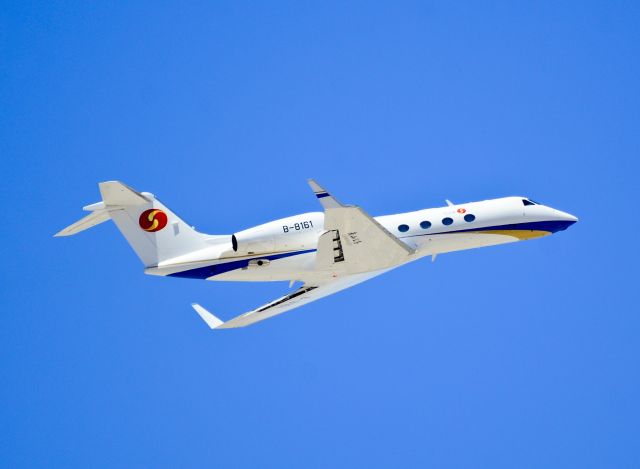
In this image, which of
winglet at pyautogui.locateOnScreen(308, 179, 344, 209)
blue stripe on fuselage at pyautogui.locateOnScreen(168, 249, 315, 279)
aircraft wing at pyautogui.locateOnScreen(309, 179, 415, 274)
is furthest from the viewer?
blue stripe on fuselage at pyautogui.locateOnScreen(168, 249, 315, 279)

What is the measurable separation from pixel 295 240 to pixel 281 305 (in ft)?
13.9

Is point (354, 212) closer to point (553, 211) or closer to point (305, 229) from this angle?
point (305, 229)

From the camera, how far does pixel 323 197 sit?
36.5 metres

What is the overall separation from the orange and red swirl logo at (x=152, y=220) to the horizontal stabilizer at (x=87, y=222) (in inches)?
50.1

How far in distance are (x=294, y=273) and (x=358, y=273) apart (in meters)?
2.40

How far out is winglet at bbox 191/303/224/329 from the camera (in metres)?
44.0

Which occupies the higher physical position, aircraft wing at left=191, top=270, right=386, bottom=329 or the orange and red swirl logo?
the orange and red swirl logo

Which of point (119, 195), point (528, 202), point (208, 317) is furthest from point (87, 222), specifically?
point (528, 202)

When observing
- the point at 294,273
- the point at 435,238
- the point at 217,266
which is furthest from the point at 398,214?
the point at 217,266

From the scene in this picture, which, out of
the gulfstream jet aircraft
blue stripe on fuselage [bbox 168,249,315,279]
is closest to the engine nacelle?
the gulfstream jet aircraft

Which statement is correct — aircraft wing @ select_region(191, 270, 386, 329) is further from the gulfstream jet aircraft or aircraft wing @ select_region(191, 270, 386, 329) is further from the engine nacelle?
the engine nacelle

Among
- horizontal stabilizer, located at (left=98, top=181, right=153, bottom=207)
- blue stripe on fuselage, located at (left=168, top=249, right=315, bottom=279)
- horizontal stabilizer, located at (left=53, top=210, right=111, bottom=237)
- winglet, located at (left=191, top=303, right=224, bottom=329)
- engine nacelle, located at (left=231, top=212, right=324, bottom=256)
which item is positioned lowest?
winglet, located at (left=191, top=303, right=224, bottom=329)

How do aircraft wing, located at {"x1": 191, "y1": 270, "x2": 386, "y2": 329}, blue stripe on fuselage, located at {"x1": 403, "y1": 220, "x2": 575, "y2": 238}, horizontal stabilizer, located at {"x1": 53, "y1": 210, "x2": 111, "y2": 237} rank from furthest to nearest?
aircraft wing, located at {"x1": 191, "y1": 270, "x2": 386, "y2": 329}
blue stripe on fuselage, located at {"x1": 403, "y1": 220, "x2": 575, "y2": 238}
horizontal stabilizer, located at {"x1": 53, "y1": 210, "x2": 111, "y2": 237}

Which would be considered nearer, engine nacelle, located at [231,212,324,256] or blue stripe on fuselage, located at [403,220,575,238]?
engine nacelle, located at [231,212,324,256]
